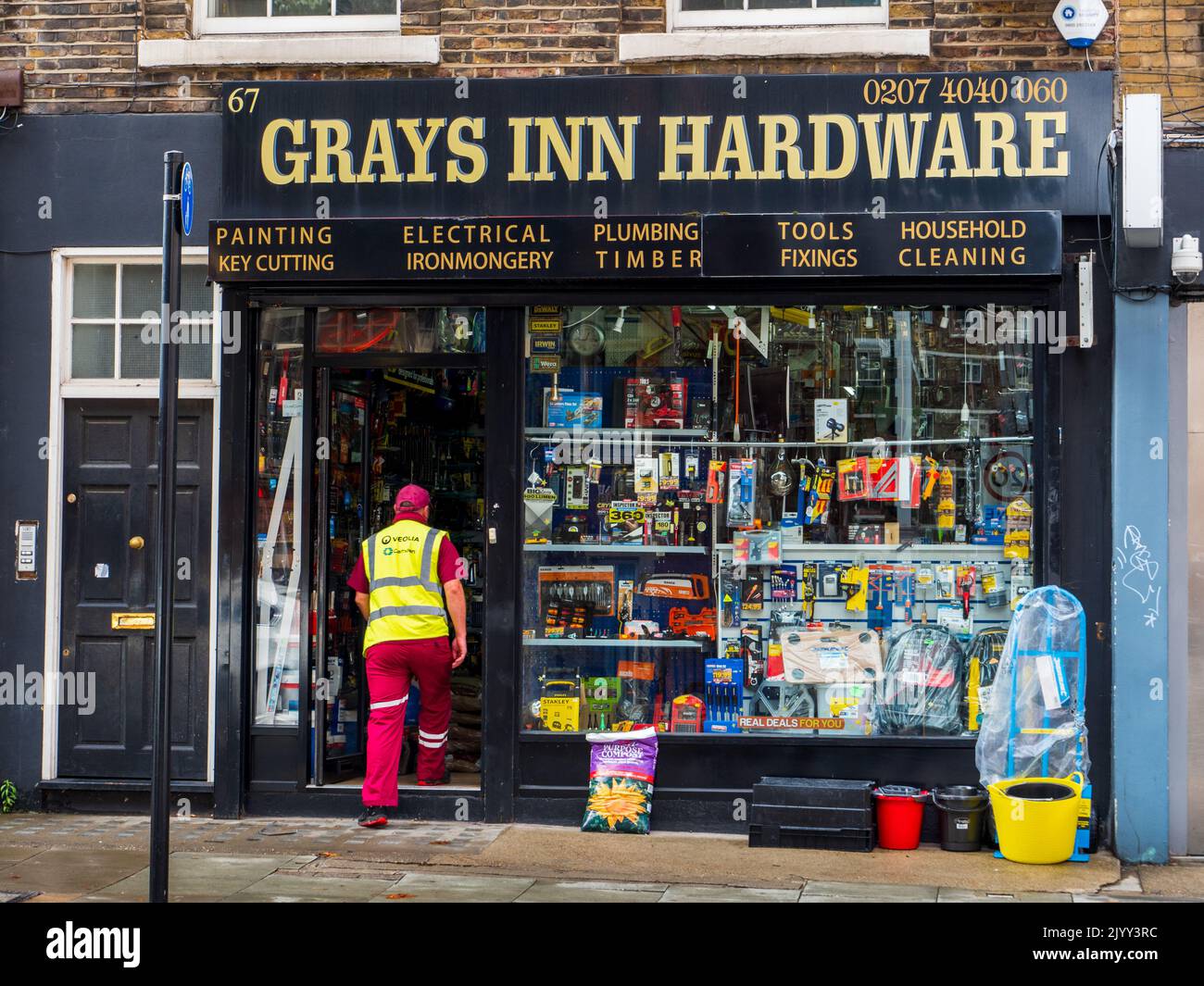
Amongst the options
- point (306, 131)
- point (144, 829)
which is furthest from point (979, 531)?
point (144, 829)

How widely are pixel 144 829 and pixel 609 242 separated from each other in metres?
4.43

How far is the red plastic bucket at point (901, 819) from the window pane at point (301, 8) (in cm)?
593

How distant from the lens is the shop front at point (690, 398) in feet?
27.1

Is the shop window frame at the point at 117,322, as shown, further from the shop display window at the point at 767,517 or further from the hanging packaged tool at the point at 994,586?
the hanging packaged tool at the point at 994,586

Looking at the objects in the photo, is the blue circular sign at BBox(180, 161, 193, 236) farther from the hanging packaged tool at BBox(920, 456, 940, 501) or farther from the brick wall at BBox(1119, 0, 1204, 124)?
the brick wall at BBox(1119, 0, 1204, 124)

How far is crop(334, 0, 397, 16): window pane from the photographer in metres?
8.96

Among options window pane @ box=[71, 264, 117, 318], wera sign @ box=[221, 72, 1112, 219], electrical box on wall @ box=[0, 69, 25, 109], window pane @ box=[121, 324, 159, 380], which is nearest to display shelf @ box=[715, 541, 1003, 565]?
wera sign @ box=[221, 72, 1112, 219]

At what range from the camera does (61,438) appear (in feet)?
29.4

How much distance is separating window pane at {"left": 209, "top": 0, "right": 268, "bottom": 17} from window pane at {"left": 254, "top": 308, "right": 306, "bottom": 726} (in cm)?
193

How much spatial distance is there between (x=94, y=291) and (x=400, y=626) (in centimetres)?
293

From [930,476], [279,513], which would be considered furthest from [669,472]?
[279,513]

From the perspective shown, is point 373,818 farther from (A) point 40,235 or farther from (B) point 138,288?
(A) point 40,235

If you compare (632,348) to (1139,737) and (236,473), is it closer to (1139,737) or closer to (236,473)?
(236,473)
